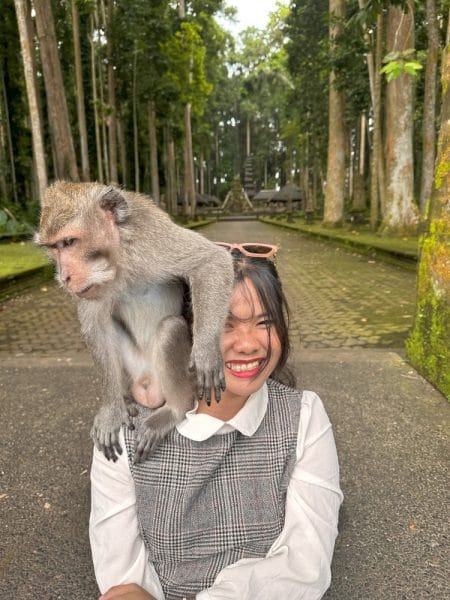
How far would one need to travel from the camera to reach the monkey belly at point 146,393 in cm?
247

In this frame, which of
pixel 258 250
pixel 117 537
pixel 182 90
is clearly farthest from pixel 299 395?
pixel 182 90

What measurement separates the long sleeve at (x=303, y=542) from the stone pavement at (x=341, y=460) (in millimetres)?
443

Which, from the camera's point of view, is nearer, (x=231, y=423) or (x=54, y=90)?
(x=231, y=423)

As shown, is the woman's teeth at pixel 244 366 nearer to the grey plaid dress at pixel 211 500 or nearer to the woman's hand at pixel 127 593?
the grey plaid dress at pixel 211 500

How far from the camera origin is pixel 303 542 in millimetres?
1610

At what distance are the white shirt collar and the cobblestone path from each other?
348 cm

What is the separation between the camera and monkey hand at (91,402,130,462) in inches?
77.5

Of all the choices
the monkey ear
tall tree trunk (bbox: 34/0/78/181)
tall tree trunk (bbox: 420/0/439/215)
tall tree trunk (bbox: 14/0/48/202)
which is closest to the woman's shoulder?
the monkey ear

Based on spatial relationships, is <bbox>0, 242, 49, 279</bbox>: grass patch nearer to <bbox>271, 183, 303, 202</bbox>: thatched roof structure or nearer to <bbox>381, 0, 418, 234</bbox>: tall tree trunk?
Answer: <bbox>381, 0, 418, 234</bbox>: tall tree trunk

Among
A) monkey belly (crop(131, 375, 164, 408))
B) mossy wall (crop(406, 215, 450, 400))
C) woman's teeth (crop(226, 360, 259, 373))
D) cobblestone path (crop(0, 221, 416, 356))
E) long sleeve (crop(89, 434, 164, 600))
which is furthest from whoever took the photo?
cobblestone path (crop(0, 221, 416, 356))

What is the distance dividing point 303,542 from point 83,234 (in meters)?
1.31

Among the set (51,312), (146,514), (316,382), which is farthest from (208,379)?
(51,312)

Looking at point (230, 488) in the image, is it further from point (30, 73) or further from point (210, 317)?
point (30, 73)

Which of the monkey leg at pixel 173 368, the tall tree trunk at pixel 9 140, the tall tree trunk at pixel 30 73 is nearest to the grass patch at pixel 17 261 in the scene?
the tall tree trunk at pixel 30 73
